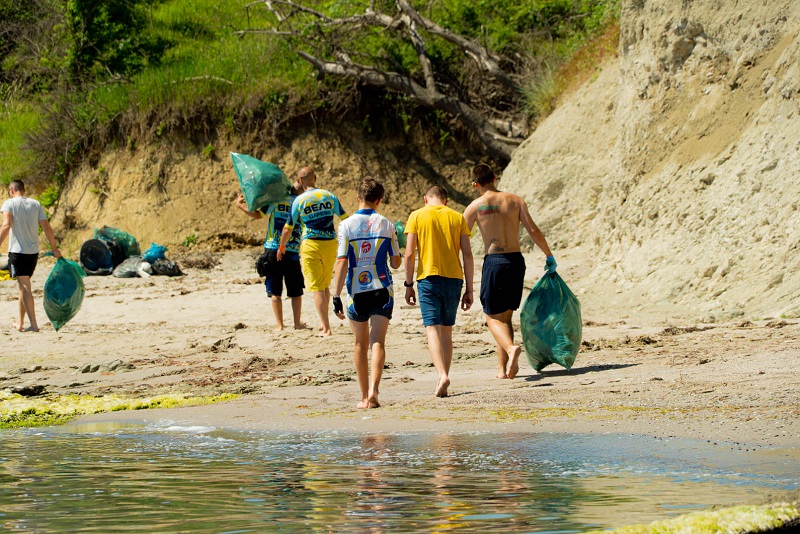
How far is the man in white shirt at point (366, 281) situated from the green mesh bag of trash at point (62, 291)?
564 cm

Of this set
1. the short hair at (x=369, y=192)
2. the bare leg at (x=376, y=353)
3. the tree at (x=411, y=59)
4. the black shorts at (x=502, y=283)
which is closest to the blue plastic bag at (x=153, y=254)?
the tree at (x=411, y=59)

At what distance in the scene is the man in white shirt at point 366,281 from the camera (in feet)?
23.1

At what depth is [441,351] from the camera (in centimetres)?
755

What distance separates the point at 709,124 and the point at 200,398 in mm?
6929

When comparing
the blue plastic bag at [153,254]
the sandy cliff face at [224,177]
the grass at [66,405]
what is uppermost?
the sandy cliff face at [224,177]

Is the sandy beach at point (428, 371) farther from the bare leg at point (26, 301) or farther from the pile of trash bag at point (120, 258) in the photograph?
the pile of trash bag at point (120, 258)

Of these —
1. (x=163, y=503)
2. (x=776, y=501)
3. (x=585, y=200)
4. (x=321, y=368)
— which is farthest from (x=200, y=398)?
(x=585, y=200)

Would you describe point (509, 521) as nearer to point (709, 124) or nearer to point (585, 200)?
point (709, 124)

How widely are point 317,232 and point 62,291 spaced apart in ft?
10.1

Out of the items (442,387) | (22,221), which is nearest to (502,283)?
(442,387)

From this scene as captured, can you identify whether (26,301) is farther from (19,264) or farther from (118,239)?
(118,239)

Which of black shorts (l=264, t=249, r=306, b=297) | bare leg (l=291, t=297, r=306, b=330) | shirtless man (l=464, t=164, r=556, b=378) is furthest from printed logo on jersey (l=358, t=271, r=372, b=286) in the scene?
bare leg (l=291, t=297, r=306, b=330)

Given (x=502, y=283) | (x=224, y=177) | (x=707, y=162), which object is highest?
(x=224, y=177)

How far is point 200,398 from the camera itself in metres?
8.02
